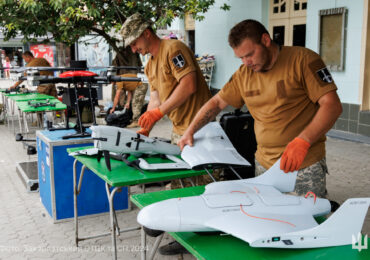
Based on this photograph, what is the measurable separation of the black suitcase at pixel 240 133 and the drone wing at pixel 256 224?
8.13ft

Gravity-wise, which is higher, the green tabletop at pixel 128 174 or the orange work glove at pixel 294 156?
the orange work glove at pixel 294 156

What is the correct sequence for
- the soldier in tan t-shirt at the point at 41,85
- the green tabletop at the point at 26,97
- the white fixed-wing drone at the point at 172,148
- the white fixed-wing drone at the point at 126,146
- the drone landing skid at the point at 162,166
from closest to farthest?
the white fixed-wing drone at the point at 172,148 < the drone landing skid at the point at 162,166 < the white fixed-wing drone at the point at 126,146 < the green tabletop at the point at 26,97 < the soldier in tan t-shirt at the point at 41,85

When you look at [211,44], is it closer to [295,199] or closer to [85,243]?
[85,243]

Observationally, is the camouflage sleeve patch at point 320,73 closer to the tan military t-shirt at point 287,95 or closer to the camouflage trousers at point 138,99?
the tan military t-shirt at point 287,95

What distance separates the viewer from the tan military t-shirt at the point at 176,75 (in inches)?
124

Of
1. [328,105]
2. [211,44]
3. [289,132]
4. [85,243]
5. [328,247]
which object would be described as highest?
[211,44]

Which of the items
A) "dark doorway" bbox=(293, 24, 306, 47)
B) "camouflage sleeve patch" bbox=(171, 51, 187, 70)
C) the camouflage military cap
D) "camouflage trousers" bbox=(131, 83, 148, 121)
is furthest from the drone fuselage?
"camouflage trousers" bbox=(131, 83, 148, 121)

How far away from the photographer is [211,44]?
40.3 ft

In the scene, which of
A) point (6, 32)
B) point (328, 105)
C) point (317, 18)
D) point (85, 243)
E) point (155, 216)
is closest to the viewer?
point (155, 216)

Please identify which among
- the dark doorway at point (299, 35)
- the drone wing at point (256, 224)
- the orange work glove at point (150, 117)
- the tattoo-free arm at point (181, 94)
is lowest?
the drone wing at point (256, 224)

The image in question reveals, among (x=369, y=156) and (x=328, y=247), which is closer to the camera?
(x=328, y=247)

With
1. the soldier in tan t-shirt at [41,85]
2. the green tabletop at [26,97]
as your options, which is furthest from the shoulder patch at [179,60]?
the soldier in tan t-shirt at [41,85]

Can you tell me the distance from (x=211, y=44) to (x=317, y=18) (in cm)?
432

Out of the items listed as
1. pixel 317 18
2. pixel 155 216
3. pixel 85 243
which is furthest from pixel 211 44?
pixel 155 216
